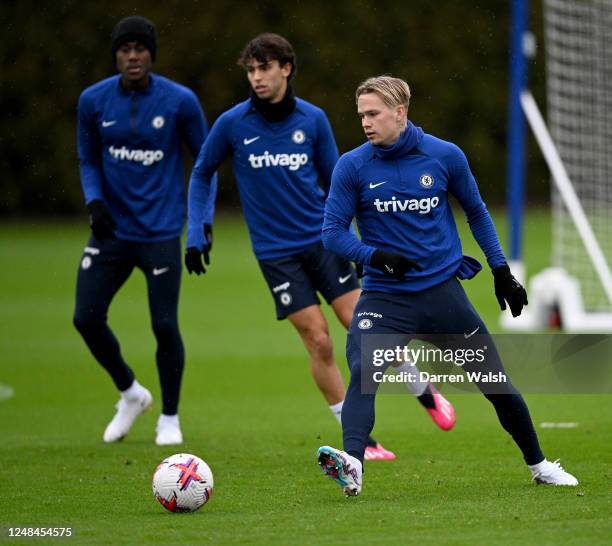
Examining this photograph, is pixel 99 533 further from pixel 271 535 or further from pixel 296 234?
pixel 296 234

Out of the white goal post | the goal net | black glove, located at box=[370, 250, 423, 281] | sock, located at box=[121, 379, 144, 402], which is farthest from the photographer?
the goal net

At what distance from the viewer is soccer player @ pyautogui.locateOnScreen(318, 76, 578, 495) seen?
6.41 m

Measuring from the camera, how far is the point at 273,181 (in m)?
8.11

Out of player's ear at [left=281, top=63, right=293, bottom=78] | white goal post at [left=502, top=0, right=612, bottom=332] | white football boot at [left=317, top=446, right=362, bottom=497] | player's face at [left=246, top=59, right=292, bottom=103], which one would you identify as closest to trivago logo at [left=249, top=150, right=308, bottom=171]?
player's face at [left=246, top=59, right=292, bottom=103]

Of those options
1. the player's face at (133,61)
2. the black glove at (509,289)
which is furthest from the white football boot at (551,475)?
the player's face at (133,61)

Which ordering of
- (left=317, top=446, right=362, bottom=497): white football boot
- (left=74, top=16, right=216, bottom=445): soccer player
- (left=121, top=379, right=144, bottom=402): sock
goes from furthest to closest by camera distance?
(left=121, top=379, right=144, bottom=402): sock < (left=74, top=16, right=216, bottom=445): soccer player < (left=317, top=446, right=362, bottom=497): white football boot

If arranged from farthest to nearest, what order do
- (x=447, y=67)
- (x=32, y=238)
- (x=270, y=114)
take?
1. (x=447, y=67)
2. (x=32, y=238)
3. (x=270, y=114)

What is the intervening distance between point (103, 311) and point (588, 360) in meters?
4.52

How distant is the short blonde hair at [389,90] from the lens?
6.37 meters

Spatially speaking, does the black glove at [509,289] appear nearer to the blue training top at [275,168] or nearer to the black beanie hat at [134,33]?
the blue training top at [275,168]

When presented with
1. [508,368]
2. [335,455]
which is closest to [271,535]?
[335,455]

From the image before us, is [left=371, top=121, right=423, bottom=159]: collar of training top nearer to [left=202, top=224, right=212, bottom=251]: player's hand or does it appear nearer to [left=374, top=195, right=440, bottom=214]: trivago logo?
[left=374, top=195, right=440, bottom=214]: trivago logo

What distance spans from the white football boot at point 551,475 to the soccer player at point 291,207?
4.74 feet

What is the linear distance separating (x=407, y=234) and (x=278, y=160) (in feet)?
5.89
